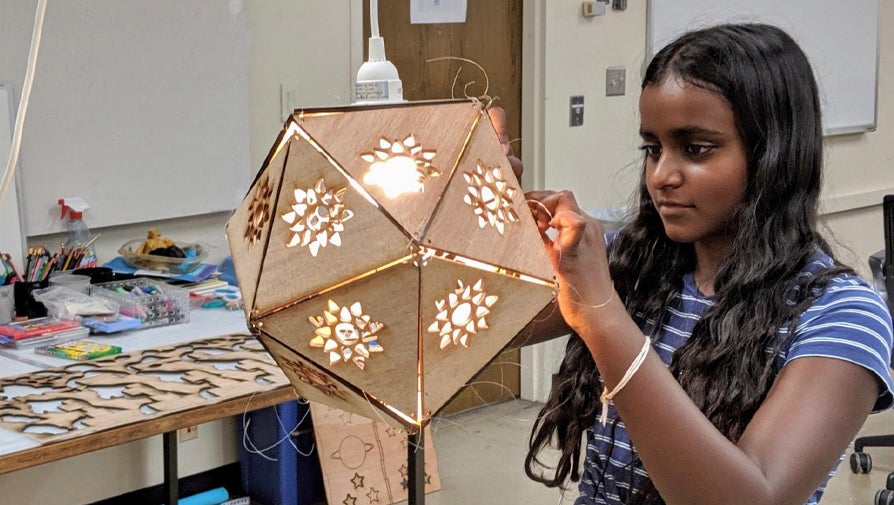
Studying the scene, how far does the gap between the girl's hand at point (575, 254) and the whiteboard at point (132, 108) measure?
2195 mm

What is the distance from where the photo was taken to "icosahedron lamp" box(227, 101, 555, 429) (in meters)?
0.77

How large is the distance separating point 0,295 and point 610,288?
1.92 meters

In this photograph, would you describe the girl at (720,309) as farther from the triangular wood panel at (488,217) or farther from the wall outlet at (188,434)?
the wall outlet at (188,434)

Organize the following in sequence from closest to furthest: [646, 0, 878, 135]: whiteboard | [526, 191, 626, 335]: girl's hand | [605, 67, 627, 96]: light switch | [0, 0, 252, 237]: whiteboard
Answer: [526, 191, 626, 335]: girl's hand
[0, 0, 252, 237]: whiteboard
[605, 67, 627, 96]: light switch
[646, 0, 878, 135]: whiteboard

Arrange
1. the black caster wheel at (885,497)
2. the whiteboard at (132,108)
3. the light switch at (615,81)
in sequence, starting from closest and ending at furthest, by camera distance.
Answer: the whiteboard at (132,108) < the black caster wheel at (885,497) < the light switch at (615,81)

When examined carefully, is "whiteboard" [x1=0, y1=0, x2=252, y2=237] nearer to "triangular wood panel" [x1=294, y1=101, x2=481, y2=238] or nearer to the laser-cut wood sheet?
the laser-cut wood sheet

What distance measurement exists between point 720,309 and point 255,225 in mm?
558

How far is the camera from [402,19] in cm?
380

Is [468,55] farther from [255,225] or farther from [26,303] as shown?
[255,225]

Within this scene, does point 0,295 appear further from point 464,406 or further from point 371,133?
point 464,406

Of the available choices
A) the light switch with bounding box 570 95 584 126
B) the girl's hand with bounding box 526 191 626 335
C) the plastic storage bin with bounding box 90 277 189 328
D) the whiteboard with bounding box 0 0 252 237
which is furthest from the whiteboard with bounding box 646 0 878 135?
the girl's hand with bounding box 526 191 626 335

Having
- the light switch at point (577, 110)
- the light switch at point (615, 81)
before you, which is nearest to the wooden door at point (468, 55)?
the light switch at point (577, 110)

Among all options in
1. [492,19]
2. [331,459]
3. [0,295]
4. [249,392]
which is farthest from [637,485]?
[492,19]

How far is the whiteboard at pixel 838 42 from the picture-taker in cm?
511
